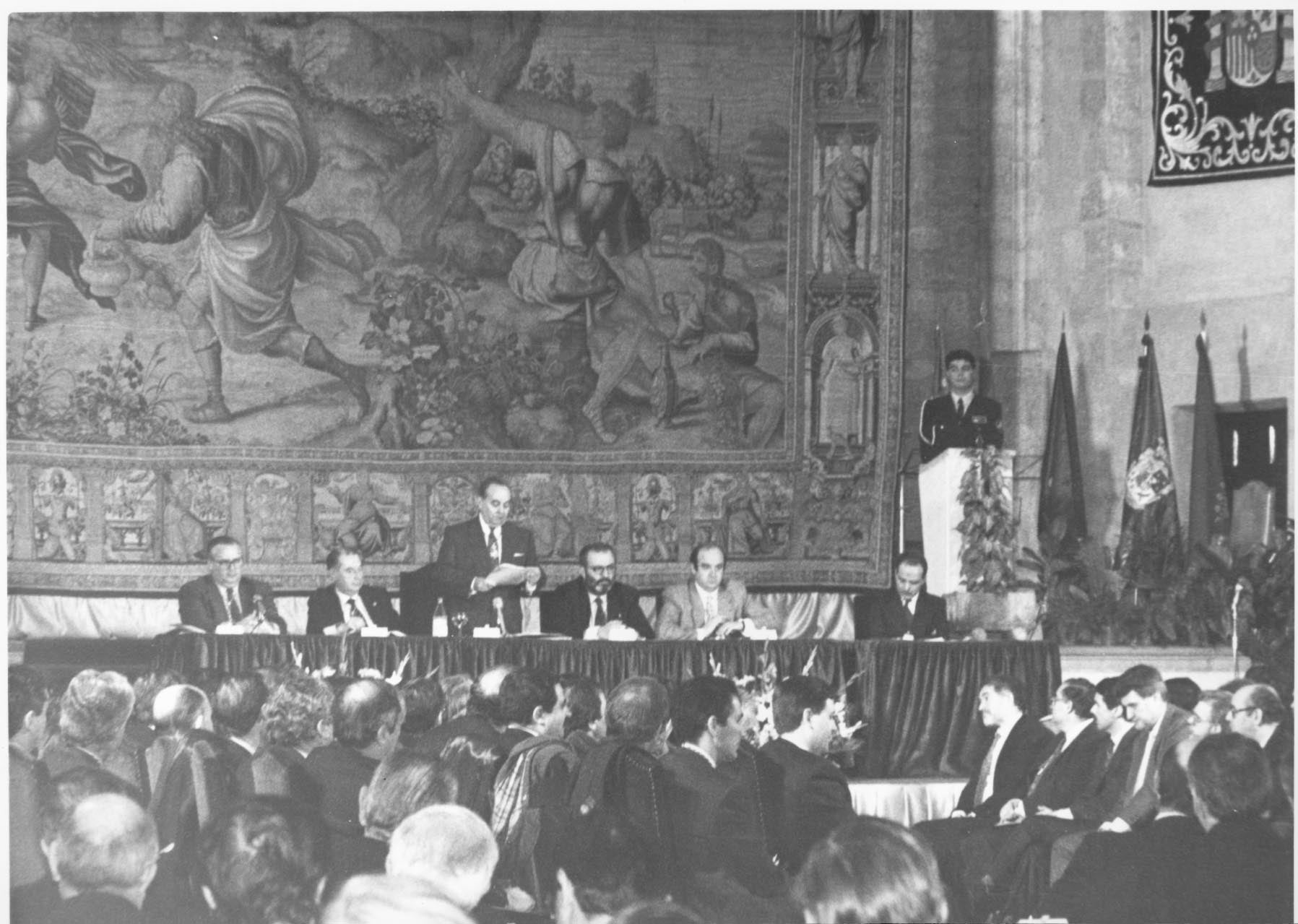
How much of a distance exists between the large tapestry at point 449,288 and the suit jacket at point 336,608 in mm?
490

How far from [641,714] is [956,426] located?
3.20m

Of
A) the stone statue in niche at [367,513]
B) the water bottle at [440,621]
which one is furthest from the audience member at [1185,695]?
the stone statue in niche at [367,513]

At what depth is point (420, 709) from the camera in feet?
37.6

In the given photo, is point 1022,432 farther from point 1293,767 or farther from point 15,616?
point 15,616

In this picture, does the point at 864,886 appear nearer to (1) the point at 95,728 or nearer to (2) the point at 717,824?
(2) the point at 717,824

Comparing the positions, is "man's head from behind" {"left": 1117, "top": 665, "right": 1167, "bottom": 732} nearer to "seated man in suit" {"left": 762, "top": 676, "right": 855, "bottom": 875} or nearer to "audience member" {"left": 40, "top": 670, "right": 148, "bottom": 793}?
"seated man in suit" {"left": 762, "top": 676, "right": 855, "bottom": 875}

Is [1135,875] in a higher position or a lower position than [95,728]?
lower

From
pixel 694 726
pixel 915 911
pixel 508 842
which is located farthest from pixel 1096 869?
pixel 915 911

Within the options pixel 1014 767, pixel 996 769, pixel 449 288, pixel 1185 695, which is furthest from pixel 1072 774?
pixel 449 288

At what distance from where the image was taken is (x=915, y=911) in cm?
719

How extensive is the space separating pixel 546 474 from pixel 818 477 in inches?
75.1

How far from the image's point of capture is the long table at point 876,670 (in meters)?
11.7

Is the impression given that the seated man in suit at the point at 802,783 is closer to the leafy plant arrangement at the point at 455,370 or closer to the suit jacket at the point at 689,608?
the suit jacket at the point at 689,608

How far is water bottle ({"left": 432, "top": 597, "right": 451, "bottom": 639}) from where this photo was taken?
1217 cm
